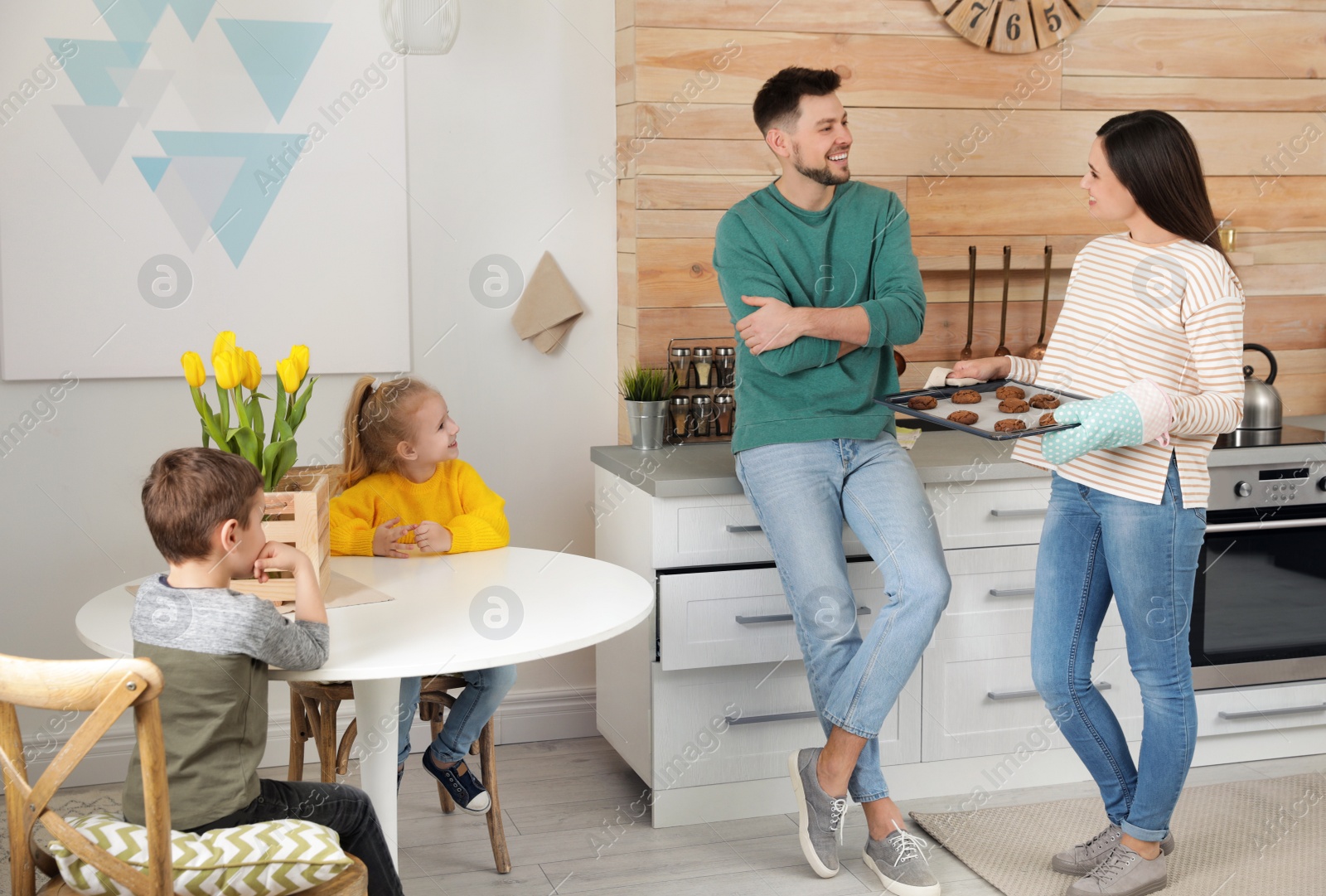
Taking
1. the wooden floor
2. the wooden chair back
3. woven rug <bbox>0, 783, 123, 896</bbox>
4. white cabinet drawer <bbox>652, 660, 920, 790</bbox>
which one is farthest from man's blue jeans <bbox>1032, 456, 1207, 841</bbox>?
woven rug <bbox>0, 783, 123, 896</bbox>

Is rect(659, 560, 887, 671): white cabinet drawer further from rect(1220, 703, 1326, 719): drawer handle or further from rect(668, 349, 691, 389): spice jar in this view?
rect(1220, 703, 1326, 719): drawer handle

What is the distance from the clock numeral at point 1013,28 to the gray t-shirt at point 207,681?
236cm

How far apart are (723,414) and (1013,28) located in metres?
1.22

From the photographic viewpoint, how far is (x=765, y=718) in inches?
104

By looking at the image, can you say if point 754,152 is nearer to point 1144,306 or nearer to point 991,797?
point 1144,306

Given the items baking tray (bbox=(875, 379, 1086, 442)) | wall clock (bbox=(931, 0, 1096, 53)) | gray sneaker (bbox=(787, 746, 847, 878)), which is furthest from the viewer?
wall clock (bbox=(931, 0, 1096, 53))

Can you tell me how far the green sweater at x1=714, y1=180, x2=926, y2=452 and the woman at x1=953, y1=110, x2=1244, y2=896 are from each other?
0.32 meters

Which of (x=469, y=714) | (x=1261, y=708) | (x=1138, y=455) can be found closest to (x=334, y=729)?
(x=469, y=714)

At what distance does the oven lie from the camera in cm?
280

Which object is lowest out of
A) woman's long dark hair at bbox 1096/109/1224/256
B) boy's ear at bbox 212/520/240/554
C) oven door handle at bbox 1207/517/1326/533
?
oven door handle at bbox 1207/517/1326/533

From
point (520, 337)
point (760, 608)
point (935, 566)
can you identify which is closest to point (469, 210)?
point (520, 337)

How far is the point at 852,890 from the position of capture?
2.35 m

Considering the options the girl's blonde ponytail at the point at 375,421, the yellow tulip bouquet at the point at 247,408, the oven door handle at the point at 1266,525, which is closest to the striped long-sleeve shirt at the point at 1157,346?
the oven door handle at the point at 1266,525

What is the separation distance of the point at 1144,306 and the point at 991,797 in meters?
1.26
